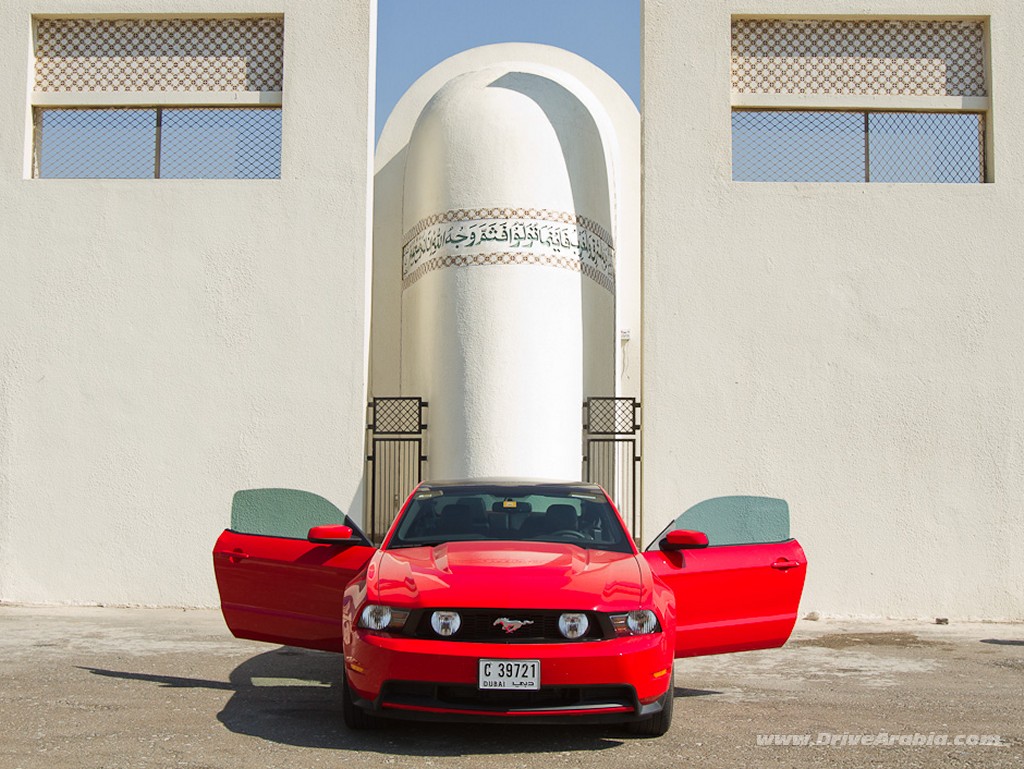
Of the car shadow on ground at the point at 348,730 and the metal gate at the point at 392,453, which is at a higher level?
the metal gate at the point at 392,453

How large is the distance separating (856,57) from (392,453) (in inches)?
242

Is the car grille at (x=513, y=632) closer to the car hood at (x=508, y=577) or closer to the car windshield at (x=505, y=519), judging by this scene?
the car hood at (x=508, y=577)

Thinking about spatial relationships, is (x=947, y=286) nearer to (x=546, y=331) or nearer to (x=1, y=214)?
(x=546, y=331)

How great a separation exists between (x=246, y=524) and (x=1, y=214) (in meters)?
4.86

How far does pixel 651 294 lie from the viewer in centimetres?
1084

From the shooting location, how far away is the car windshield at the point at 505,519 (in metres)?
6.33

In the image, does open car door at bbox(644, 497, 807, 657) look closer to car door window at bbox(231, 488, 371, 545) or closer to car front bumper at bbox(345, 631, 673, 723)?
car front bumper at bbox(345, 631, 673, 723)

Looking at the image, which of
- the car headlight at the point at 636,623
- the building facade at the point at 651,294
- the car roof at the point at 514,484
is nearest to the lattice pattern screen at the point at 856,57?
the building facade at the point at 651,294

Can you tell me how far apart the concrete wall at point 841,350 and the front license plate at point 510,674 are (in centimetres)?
560

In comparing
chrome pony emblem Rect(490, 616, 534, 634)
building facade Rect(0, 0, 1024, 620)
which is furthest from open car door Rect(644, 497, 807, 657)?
building facade Rect(0, 0, 1024, 620)

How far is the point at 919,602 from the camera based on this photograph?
1056cm

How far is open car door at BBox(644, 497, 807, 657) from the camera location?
6.35 meters

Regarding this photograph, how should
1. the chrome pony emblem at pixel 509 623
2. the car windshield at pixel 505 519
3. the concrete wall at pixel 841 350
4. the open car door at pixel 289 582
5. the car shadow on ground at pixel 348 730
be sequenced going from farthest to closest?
the concrete wall at pixel 841 350, the open car door at pixel 289 582, the car windshield at pixel 505 519, the car shadow on ground at pixel 348 730, the chrome pony emblem at pixel 509 623

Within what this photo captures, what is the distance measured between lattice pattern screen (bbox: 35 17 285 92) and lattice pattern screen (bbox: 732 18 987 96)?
15.1 feet
